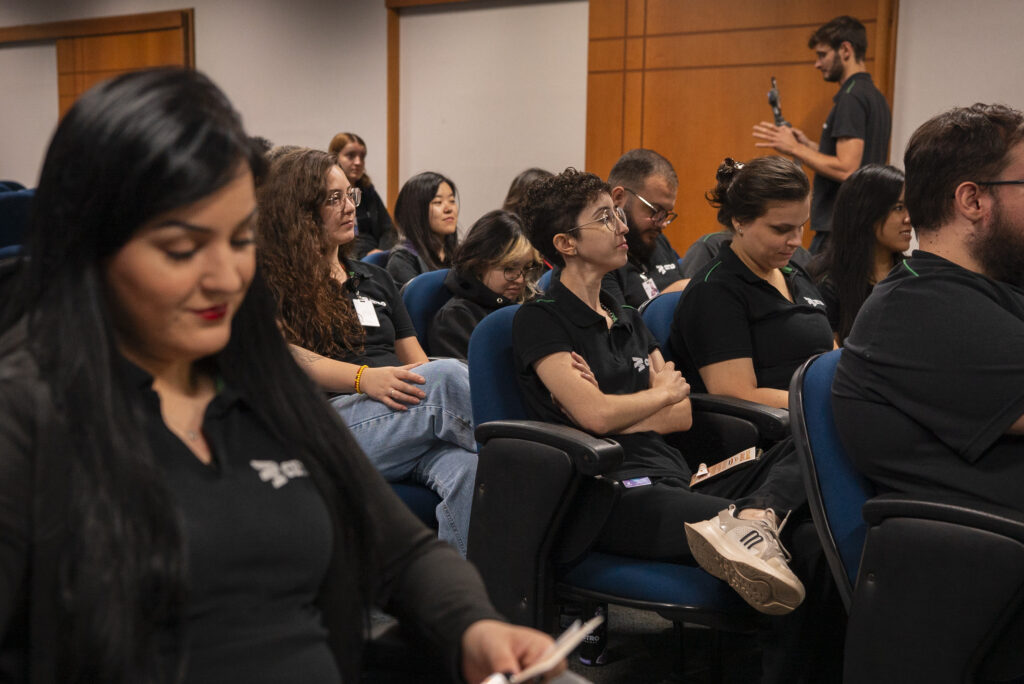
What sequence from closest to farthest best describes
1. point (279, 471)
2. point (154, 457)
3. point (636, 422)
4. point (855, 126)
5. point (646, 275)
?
point (154, 457)
point (279, 471)
point (636, 422)
point (646, 275)
point (855, 126)

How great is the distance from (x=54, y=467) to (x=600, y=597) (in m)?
1.20

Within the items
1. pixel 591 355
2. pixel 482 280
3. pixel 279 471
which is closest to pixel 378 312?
pixel 482 280

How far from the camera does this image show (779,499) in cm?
193

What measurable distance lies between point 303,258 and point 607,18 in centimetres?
423

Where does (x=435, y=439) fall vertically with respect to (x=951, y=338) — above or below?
below

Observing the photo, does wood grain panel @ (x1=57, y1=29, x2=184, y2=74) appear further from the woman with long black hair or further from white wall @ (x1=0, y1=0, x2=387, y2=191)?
the woman with long black hair

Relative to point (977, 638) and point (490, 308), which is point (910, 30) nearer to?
point (490, 308)

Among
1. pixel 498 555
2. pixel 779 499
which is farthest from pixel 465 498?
pixel 779 499

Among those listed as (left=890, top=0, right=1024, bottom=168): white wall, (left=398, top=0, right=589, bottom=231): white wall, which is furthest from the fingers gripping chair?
(left=398, top=0, right=589, bottom=231): white wall

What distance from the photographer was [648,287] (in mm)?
3488

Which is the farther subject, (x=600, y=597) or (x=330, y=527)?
(x=600, y=597)

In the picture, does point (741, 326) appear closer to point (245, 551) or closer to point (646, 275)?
point (646, 275)

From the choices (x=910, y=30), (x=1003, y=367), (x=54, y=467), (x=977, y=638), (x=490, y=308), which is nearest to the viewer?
(x=54, y=467)

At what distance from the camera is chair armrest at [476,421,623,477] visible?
1.78 m
